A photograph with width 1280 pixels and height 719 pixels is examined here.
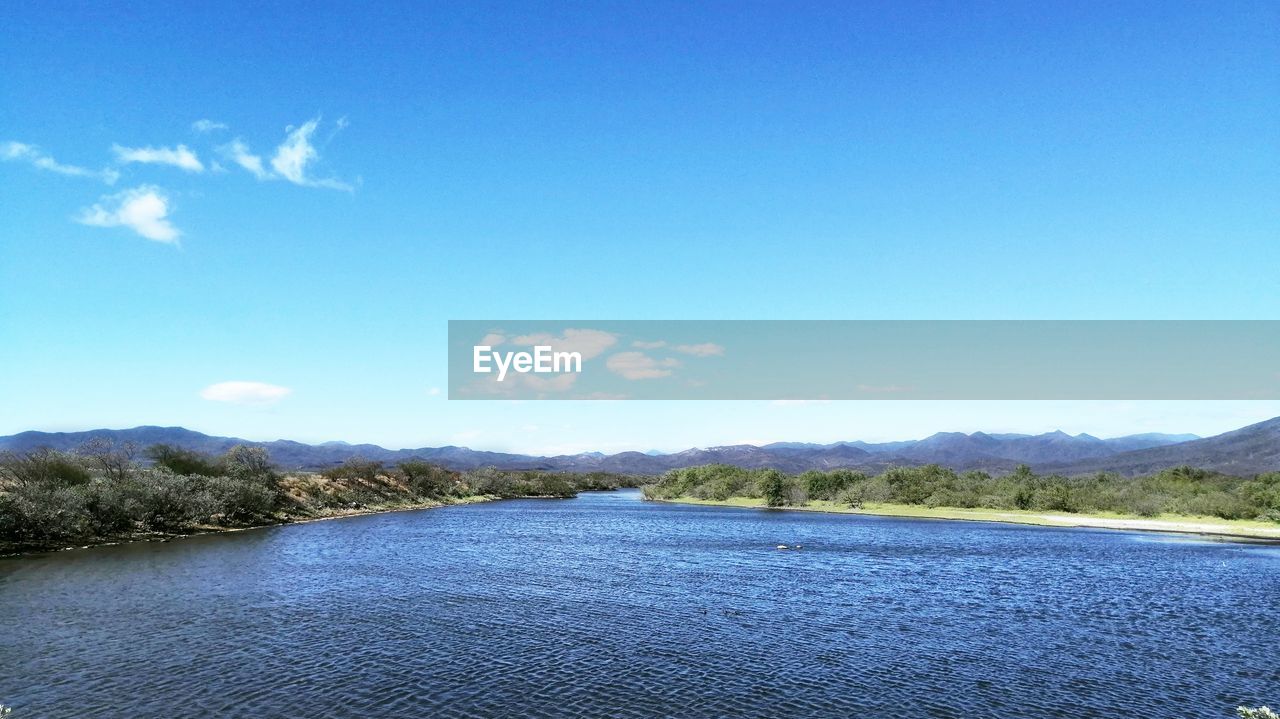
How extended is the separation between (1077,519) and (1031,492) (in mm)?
26695

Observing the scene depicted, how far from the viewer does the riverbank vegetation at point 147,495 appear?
204 ft

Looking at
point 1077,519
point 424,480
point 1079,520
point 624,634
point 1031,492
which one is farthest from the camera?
point 424,480

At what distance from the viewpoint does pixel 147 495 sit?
246 feet

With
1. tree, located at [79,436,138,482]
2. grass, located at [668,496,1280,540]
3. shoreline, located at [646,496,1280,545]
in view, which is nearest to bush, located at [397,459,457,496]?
tree, located at [79,436,138,482]

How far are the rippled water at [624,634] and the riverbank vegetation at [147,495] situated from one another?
7.15 metres

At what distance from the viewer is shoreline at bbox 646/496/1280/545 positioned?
96.8m

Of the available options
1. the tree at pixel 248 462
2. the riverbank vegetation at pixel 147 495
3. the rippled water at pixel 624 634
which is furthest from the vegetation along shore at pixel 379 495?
the rippled water at pixel 624 634

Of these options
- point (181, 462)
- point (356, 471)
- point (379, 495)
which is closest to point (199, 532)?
point (181, 462)

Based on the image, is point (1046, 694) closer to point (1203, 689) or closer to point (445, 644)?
point (1203, 689)

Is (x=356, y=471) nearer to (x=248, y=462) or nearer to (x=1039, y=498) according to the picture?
(x=248, y=462)

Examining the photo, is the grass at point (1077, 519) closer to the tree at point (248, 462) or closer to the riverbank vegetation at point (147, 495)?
the riverbank vegetation at point (147, 495)

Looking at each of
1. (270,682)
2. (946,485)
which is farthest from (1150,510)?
(270,682)

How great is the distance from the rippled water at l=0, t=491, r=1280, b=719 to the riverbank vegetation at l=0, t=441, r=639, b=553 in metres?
7.15

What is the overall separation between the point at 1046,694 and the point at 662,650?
51.4 ft
